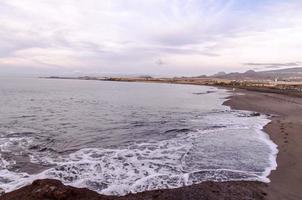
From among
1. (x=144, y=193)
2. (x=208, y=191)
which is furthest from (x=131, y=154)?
(x=208, y=191)

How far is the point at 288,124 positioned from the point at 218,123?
5.35 m

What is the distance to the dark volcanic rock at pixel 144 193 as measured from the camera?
8.78 metres

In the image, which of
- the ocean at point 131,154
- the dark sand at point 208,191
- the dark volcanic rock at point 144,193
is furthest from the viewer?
the ocean at point 131,154

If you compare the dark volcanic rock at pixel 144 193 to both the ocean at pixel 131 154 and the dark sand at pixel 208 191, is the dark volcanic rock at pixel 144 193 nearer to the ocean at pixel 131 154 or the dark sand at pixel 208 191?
the dark sand at pixel 208 191

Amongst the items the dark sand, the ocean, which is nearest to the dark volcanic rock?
the dark sand

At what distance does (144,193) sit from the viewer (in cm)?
952

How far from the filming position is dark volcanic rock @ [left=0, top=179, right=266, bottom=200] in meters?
8.78

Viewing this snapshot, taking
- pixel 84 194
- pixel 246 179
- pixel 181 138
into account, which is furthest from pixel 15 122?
pixel 246 179

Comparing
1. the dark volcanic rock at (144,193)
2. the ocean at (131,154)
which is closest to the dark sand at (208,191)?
the dark volcanic rock at (144,193)

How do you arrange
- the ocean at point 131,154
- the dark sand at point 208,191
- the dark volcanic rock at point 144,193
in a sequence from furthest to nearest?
the ocean at point 131,154 < the dark sand at point 208,191 < the dark volcanic rock at point 144,193

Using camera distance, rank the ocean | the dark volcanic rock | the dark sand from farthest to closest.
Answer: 1. the ocean
2. the dark sand
3. the dark volcanic rock

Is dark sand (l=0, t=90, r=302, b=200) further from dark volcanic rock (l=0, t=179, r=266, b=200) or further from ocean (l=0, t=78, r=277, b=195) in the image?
ocean (l=0, t=78, r=277, b=195)

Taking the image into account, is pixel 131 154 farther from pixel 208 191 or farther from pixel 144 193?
pixel 208 191

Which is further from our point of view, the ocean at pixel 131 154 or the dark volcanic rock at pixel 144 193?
the ocean at pixel 131 154
